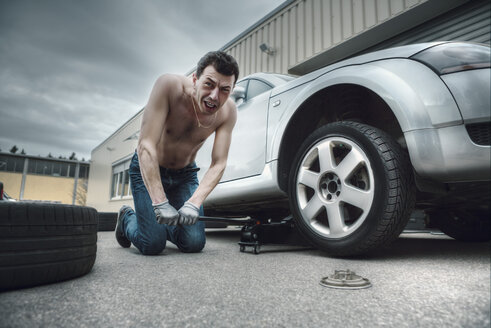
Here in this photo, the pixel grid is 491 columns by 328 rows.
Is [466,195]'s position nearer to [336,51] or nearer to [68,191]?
[336,51]

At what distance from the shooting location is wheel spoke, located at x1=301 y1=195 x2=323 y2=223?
59.5 inches

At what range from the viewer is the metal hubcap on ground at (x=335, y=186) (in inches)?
53.9

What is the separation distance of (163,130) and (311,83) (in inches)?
37.4

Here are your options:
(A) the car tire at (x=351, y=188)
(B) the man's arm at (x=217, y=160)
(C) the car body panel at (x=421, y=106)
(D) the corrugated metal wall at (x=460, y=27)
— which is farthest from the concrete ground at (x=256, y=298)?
(D) the corrugated metal wall at (x=460, y=27)

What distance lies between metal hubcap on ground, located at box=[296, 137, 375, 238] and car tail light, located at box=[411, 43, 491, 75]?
455 millimetres

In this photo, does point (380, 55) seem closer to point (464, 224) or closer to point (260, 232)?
point (260, 232)

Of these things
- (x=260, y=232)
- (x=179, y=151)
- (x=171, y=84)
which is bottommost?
(x=260, y=232)

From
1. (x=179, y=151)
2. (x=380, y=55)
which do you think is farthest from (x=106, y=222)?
(x=380, y=55)

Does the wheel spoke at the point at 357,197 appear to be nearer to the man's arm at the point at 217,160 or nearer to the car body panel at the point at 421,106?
the car body panel at the point at 421,106

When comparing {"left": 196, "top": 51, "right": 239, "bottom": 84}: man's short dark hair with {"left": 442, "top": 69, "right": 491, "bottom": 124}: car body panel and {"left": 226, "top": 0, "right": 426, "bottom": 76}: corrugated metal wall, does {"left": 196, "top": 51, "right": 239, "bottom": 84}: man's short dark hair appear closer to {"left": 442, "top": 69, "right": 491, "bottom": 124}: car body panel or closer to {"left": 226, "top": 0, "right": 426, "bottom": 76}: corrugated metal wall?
{"left": 442, "top": 69, "right": 491, "bottom": 124}: car body panel

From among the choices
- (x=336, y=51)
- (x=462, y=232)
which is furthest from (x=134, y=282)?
(x=336, y=51)

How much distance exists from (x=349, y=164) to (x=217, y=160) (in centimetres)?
81

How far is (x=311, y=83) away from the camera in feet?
5.64

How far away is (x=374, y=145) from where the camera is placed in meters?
1.34
